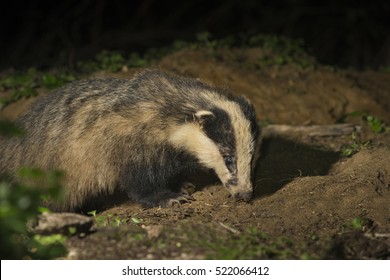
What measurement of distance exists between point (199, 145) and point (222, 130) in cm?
29

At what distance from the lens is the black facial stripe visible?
18.1ft

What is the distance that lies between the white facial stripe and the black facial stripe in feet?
0.24

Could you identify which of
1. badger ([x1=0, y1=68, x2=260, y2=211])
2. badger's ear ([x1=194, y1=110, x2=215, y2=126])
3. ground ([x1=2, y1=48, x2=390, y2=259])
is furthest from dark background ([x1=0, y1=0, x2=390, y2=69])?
badger's ear ([x1=194, y1=110, x2=215, y2=126])

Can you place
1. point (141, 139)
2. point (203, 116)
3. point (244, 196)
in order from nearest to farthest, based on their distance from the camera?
point (203, 116) < point (244, 196) < point (141, 139)

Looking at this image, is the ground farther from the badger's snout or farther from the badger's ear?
the badger's ear

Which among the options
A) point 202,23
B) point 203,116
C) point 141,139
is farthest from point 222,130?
point 202,23

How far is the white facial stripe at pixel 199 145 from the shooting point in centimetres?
562

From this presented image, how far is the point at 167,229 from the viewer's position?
179 inches

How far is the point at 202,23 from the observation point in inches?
582

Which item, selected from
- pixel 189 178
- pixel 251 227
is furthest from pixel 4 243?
pixel 189 178

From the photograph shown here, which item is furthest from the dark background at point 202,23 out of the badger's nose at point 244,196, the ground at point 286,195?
the badger's nose at point 244,196

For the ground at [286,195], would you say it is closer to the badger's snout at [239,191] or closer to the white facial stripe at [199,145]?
the badger's snout at [239,191]

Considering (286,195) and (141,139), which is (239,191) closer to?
(286,195)

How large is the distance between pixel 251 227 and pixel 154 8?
35.8 ft
